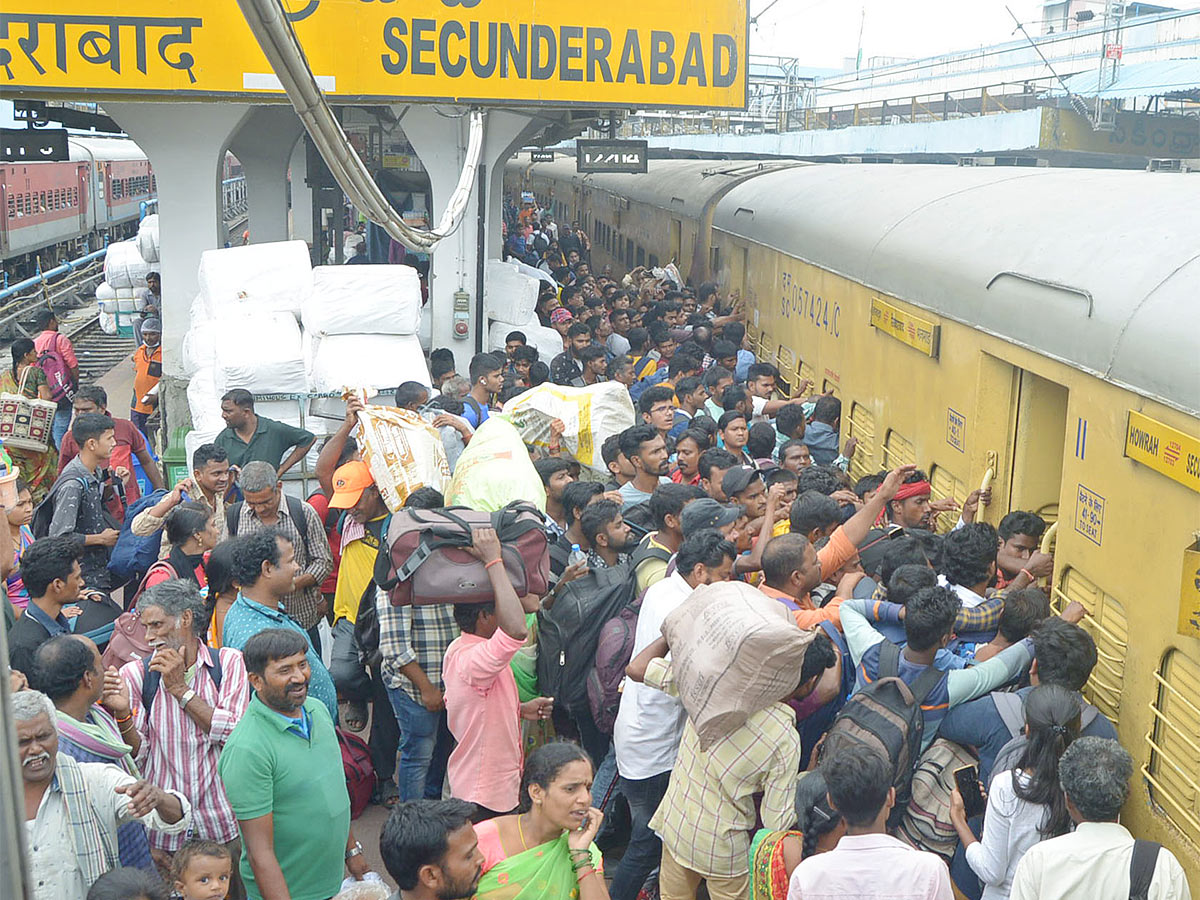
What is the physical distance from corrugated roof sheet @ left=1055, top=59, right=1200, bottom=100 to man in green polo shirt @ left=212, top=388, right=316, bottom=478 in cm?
1233

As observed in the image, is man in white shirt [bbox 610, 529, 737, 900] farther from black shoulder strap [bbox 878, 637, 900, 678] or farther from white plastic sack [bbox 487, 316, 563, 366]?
white plastic sack [bbox 487, 316, 563, 366]

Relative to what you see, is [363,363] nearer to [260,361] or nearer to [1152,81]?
[260,361]

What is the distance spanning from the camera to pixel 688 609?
3.40 meters

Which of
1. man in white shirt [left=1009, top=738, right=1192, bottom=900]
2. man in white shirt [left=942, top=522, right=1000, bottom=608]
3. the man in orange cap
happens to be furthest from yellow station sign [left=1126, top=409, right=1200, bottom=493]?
the man in orange cap

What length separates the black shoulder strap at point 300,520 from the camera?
4.91 meters

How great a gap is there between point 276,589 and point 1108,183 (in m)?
3.69

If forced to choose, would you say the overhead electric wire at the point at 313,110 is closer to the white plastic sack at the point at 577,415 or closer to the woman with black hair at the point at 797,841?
the white plastic sack at the point at 577,415

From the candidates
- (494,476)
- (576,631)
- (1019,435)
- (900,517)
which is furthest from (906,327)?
(576,631)

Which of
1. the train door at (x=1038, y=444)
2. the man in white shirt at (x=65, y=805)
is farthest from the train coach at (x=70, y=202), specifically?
the man in white shirt at (x=65, y=805)

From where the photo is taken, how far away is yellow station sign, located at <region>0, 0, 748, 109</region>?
7.94m

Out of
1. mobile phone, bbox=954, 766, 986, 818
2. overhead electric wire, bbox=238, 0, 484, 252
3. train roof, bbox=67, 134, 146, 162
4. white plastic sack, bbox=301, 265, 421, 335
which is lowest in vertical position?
mobile phone, bbox=954, 766, 986, 818

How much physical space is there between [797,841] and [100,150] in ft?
94.3

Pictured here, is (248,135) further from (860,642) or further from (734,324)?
(860,642)

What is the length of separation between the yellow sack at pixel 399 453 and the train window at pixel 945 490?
2103 millimetres
